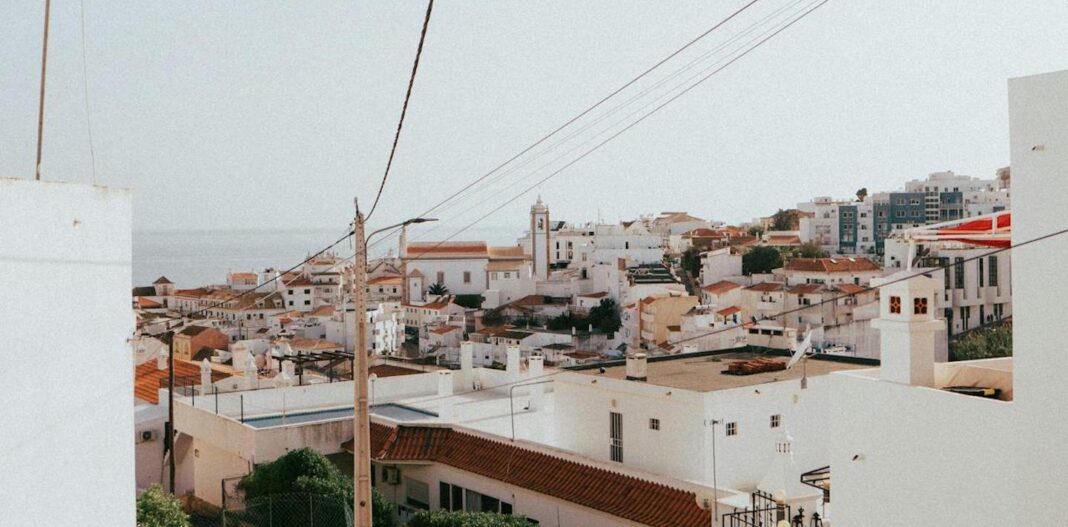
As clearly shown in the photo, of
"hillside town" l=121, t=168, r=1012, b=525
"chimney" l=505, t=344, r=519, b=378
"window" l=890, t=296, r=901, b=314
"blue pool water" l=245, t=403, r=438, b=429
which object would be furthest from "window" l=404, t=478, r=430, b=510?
"window" l=890, t=296, r=901, b=314

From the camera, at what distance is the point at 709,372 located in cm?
1694

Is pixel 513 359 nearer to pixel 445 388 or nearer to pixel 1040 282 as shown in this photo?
pixel 445 388

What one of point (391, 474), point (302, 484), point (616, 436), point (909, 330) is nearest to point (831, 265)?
point (616, 436)

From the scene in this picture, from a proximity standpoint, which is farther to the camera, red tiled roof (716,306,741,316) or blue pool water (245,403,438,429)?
red tiled roof (716,306,741,316)

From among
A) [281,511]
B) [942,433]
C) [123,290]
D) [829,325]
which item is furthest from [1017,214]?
[829,325]

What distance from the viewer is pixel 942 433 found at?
4.68 meters

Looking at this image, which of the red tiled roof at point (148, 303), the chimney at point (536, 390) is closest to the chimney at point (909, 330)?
the chimney at point (536, 390)

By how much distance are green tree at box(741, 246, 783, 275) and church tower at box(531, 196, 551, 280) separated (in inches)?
778

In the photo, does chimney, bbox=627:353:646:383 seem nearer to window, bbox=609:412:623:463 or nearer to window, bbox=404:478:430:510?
window, bbox=609:412:623:463

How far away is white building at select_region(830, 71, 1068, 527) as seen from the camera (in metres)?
4.20

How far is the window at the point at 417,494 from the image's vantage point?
50.4 feet

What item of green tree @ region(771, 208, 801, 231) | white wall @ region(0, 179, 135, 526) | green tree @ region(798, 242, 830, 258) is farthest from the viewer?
green tree @ region(771, 208, 801, 231)

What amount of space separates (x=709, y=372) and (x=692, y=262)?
1963 inches

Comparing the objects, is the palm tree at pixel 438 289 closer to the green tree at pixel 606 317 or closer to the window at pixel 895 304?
the green tree at pixel 606 317
